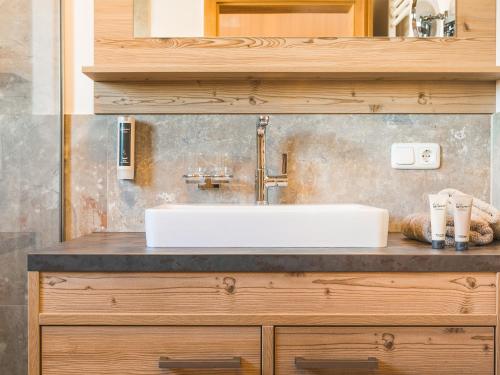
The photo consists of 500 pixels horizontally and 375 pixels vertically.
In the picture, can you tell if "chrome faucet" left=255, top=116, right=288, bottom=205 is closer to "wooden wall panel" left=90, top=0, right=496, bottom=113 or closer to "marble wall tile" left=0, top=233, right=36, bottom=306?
"wooden wall panel" left=90, top=0, right=496, bottom=113

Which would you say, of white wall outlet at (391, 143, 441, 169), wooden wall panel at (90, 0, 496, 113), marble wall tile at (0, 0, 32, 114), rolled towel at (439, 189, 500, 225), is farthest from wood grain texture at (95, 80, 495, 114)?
rolled towel at (439, 189, 500, 225)

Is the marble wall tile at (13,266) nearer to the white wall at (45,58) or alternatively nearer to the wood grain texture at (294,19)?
the white wall at (45,58)

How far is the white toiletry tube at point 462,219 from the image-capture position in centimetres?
125

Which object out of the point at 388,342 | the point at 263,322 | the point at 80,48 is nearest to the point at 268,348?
the point at 263,322

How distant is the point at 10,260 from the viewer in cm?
156

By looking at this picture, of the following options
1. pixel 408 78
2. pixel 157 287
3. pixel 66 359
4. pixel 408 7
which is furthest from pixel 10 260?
pixel 408 7

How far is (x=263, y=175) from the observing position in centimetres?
164

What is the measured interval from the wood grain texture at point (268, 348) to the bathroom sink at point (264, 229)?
209 mm

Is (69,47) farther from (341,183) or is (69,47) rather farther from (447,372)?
(447,372)

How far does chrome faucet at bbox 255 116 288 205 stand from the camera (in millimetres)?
1625

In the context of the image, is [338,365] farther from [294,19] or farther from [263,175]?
[294,19]

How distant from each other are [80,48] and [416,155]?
119 centimetres

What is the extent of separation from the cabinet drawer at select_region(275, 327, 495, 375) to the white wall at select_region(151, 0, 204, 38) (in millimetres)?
1006

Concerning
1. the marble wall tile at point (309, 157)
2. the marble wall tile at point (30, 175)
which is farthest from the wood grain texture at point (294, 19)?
the marble wall tile at point (30, 175)
